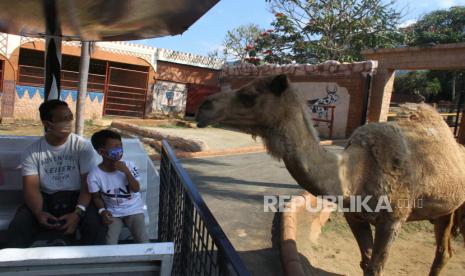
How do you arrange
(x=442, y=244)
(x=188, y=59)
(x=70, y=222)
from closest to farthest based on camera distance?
(x=70, y=222) → (x=442, y=244) → (x=188, y=59)

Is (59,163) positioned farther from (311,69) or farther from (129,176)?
(311,69)

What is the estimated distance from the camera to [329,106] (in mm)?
15805

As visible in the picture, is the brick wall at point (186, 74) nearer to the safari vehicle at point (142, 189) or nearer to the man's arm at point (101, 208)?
the safari vehicle at point (142, 189)

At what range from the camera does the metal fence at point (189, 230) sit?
5.59 ft

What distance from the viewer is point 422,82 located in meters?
29.9

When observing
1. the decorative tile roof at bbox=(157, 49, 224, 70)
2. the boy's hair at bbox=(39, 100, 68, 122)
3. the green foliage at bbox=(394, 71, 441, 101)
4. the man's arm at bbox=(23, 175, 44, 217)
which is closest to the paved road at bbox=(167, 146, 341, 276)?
the man's arm at bbox=(23, 175, 44, 217)

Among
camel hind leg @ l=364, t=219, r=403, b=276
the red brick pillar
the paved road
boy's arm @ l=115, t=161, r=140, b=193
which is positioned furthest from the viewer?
the red brick pillar

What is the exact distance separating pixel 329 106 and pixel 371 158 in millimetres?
12770

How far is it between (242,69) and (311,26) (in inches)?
163

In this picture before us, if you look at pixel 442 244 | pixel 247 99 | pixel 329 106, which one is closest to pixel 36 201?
pixel 247 99

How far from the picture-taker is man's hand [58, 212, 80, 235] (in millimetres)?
2803

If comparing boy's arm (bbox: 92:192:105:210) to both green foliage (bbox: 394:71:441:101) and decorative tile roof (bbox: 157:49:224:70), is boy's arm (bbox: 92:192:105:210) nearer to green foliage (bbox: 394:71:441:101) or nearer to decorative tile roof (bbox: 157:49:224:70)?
decorative tile roof (bbox: 157:49:224:70)

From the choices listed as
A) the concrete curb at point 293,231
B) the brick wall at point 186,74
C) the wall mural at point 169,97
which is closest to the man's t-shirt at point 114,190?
the concrete curb at point 293,231

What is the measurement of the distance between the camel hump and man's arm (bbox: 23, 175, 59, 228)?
2475mm
